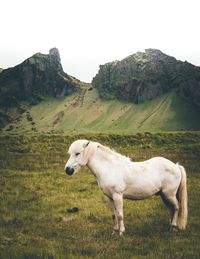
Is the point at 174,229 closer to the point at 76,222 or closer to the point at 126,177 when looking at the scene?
the point at 126,177

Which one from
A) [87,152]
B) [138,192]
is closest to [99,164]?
[87,152]

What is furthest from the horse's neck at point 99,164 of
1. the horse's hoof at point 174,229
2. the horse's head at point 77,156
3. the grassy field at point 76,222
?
the horse's hoof at point 174,229

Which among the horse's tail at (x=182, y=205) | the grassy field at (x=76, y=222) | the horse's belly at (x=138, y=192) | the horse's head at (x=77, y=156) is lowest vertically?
the grassy field at (x=76, y=222)

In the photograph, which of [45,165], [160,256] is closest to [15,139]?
[45,165]

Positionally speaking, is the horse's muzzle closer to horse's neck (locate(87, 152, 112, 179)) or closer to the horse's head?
the horse's head

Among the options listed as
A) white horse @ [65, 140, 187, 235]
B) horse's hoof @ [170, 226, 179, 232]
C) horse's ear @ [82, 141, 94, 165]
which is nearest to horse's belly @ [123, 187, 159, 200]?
white horse @ [65, 140, 187, 235]

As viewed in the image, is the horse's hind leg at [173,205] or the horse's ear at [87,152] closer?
the horse's ear at [87,152]

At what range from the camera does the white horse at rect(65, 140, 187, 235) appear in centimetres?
1144

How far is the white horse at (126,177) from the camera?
11.4 meters

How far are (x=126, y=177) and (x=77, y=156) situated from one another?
63.9 inches

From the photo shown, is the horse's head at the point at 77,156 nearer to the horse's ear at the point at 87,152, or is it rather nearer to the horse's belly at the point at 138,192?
the horse's ear at the point at 87,152

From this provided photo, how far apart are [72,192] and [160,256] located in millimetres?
10514

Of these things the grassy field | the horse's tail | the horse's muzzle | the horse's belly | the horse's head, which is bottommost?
the grassy field

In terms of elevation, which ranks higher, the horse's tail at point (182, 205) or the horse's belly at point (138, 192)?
the horse's belly at point (138, 192)
